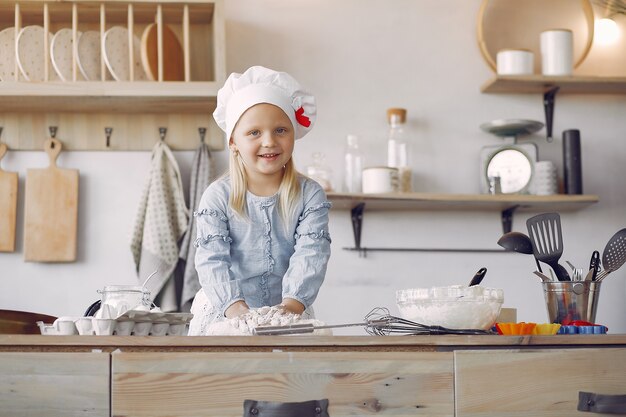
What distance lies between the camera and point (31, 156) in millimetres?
3254

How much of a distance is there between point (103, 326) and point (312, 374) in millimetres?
330

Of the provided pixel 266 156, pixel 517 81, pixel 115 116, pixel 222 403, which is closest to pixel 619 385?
pixel 222 403

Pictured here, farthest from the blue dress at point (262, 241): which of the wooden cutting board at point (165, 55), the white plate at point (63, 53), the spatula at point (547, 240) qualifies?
the white plate at point (63, 53)

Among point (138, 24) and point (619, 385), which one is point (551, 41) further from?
point (619, 385)

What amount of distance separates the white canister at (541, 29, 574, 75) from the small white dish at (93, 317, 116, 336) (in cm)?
233

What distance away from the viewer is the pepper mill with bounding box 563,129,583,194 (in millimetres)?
3338

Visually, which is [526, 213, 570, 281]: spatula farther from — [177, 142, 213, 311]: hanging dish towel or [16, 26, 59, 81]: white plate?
[16, 26, 59, 81]: white plate

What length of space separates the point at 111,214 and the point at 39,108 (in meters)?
0.44

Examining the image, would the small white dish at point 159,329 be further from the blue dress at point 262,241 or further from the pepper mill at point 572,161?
the pepper mill at point 572,161

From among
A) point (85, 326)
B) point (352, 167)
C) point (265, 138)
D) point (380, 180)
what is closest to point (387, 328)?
Answer: point (85, 326)

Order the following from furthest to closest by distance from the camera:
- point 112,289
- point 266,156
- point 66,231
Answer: point 66,231
point 266,156
point 112,289

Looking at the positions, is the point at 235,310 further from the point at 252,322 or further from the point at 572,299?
the point at 572,299

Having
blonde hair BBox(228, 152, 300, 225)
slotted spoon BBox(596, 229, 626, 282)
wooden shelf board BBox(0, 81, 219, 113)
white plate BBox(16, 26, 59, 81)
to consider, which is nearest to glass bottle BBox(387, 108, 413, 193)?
wooden shelf board BBox(0, 81, 219, 113)

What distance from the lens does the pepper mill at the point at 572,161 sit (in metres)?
3.34
